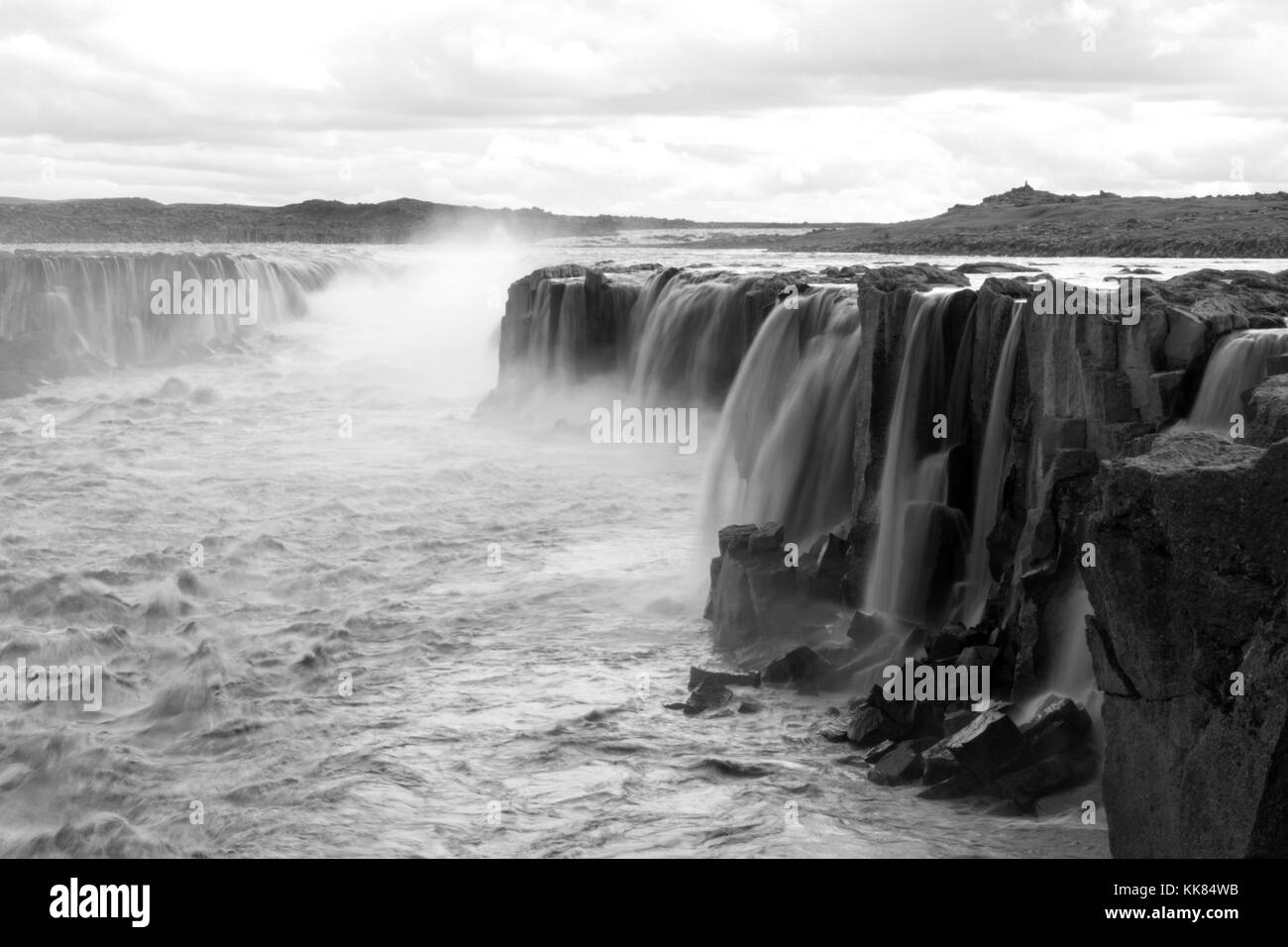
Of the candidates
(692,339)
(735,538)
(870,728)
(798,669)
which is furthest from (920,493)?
(692,339)

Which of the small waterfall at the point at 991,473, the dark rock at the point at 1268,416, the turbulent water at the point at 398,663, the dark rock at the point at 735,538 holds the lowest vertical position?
the turbulent water at the point at 398,663

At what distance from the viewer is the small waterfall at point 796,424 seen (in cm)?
2162

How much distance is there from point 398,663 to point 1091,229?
4005cm

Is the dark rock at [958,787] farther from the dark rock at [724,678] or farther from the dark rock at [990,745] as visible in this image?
the dark rock at [724,678]

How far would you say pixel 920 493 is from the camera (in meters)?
18.4

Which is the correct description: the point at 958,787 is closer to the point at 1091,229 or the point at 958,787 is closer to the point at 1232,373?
the point at 1232,373

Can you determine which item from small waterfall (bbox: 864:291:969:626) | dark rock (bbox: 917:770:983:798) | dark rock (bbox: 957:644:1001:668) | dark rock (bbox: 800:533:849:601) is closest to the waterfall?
dark rock (bbox: 800:533:849:601)

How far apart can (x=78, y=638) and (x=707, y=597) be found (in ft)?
28.2

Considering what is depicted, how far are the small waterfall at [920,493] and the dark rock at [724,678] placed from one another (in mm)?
2193

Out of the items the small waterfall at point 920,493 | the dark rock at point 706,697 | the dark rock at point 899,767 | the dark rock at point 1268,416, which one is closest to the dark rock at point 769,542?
the small waterfall at point 920,493

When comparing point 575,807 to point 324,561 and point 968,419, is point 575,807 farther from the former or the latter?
point 324,561

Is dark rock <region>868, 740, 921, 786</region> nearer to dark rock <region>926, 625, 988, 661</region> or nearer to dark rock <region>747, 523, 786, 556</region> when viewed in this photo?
dark rock <region>926, 625, 988, 661</region>
